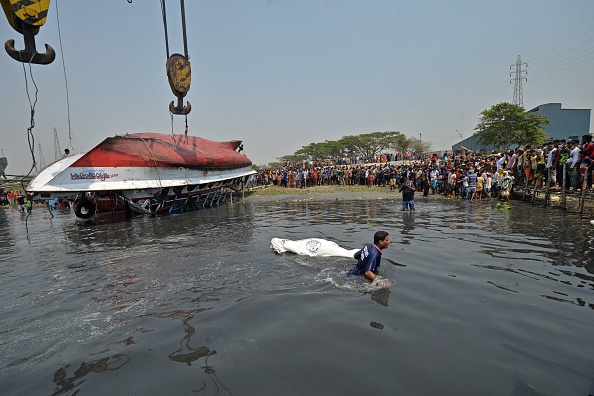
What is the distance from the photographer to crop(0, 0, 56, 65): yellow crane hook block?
8.10 m

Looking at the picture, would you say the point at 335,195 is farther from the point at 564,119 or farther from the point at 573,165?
the point at 564,119

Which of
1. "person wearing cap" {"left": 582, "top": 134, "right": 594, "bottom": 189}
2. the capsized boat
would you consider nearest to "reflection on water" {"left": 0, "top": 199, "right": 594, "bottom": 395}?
"person wearing cap" {"left": 582, "top": 134, "right": 594, "bottom": 189}

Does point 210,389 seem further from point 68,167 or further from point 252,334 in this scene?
point 68,167

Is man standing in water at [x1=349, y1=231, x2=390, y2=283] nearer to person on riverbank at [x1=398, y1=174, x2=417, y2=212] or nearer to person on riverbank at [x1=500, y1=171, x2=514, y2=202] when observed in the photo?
person on riverbank at [x1=398, y1=174, x2=417, y2=212]

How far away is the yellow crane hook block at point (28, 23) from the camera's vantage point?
8102 millimetres

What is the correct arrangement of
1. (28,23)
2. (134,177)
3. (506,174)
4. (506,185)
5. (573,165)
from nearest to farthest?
1. (28,23)
2. (573,165)
3. (134,177)
4. (506,185)
5. (506,174)

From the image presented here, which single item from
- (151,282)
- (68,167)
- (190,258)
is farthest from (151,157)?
(151,282)

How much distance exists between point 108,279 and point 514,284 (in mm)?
7383

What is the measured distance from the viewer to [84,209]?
635 inches

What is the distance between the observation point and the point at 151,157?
17000mm

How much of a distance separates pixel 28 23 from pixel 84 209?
9.70 m

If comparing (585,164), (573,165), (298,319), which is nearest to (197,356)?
(298,319)

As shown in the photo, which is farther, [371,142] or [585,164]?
[371,142]

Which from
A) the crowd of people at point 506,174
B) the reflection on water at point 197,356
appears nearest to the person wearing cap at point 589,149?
the crowd of people at point 506,174
